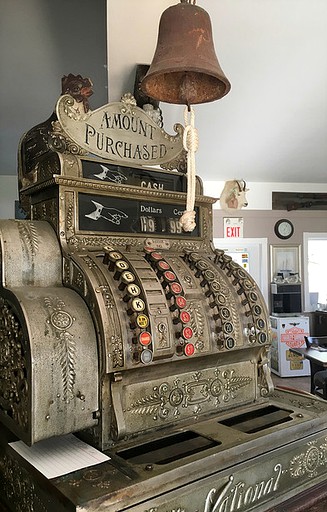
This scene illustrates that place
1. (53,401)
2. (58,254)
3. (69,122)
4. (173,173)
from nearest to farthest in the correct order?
(53,401)
(58,254)
(69,122)
(173,173)

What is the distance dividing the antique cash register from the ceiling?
5.18ft

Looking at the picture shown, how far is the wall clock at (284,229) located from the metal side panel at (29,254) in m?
5.33

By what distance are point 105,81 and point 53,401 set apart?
3.49 meters

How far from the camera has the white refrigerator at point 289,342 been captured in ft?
20.2

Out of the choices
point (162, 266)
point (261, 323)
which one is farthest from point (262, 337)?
point (162, 266)

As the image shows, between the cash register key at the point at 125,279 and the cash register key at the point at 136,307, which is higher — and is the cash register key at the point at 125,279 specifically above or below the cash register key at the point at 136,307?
above

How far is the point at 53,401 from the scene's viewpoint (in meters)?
1.26

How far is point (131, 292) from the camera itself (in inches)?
58.7

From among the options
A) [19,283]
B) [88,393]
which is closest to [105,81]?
[19,283]

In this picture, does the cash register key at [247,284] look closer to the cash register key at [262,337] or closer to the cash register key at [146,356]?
the cash register key at [262,337]

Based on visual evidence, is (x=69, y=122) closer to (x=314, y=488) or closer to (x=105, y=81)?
(x=314, y=488)

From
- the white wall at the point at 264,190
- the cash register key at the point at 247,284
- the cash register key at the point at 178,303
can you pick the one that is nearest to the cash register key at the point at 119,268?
the cash register key at the point at 178,303

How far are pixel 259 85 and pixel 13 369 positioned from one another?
370 centimetres

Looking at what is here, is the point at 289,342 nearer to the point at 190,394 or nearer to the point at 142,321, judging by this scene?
the point at 190,394
